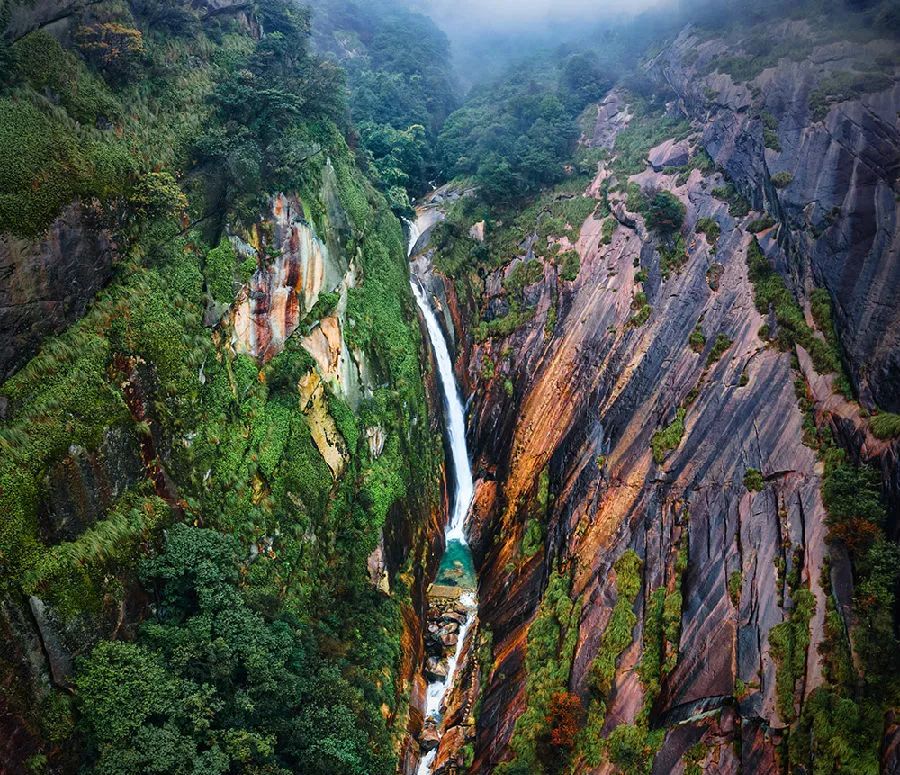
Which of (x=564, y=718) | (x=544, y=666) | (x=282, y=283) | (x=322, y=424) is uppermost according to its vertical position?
(x=282, y=283)

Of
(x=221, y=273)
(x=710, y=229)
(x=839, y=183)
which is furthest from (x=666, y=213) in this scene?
(x=221, y=273)

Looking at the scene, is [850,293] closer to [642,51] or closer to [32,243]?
[32,243]

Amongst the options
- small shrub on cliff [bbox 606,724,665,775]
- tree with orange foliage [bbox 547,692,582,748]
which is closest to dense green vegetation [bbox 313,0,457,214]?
tree with orange foliage [bbox 547,692,582,748]

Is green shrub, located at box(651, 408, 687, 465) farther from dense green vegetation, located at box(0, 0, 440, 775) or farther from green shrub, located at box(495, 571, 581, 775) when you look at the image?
dense green vegetation, located at box(0, 0, 440, 775)

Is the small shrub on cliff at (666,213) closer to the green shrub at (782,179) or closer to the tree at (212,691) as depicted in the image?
the green shrub at (782,179)

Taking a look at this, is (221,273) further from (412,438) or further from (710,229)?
(710,229)

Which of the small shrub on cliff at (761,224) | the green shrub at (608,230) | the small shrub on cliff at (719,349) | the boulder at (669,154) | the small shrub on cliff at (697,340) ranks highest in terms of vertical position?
the boulder at (669,154)

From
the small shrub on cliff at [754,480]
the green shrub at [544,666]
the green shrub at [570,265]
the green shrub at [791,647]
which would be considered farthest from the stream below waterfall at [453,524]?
the small shrub on cliff at [754,480]
